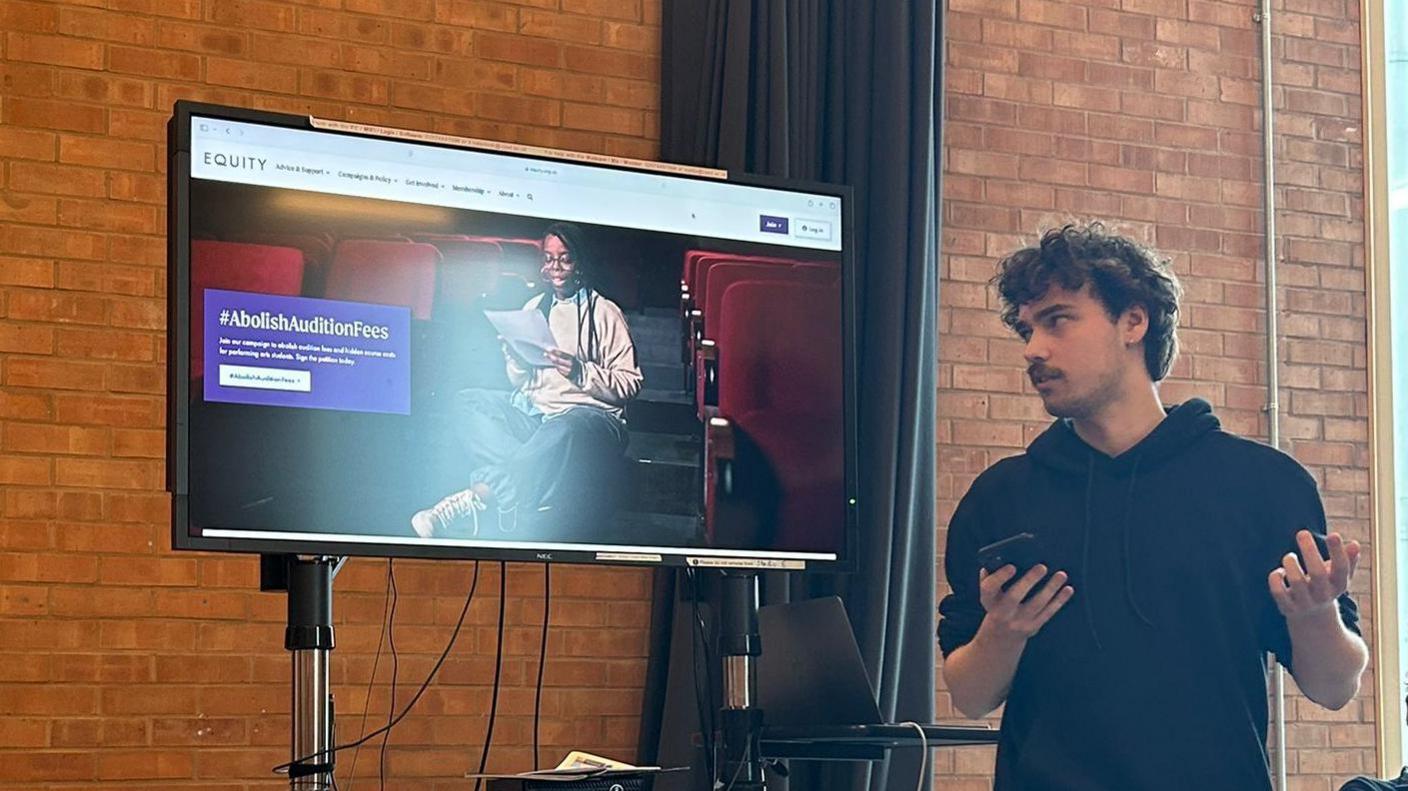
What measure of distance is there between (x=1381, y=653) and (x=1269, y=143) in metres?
1.28

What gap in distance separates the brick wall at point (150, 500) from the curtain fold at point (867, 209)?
0.36 meters

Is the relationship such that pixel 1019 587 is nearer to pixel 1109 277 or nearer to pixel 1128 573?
pixel 1128 573

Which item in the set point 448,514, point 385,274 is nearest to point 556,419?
point 448,514

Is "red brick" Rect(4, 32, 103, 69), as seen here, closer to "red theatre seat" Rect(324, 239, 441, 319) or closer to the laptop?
"red theatre seat" Rect(324, 239, 441, 319)

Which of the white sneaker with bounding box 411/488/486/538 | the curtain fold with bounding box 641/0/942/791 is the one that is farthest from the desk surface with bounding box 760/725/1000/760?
the curtain fold with bounding box 641/0/942/791

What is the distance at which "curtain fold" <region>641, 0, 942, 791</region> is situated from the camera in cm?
359

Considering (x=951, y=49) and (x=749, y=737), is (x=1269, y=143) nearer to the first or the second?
(x=951, y=49)

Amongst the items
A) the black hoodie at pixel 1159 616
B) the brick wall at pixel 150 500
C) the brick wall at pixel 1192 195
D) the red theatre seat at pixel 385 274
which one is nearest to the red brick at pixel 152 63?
the brick wall at pixel 150 500

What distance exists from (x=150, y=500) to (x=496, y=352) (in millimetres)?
1066

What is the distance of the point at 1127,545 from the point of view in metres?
2.53

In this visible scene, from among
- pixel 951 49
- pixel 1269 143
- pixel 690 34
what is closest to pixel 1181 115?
pixel 1269 143

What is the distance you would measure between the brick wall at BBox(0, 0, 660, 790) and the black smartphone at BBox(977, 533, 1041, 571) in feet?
4.40

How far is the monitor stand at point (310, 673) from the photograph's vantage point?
2.36 metres

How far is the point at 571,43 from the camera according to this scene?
378cm
